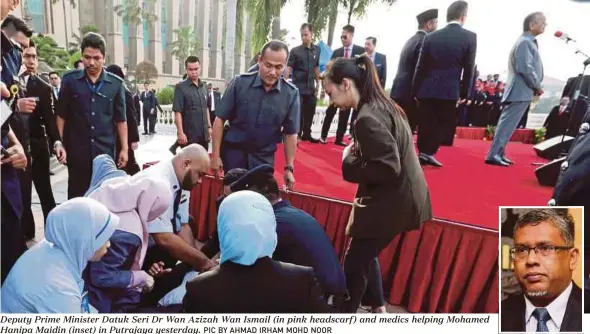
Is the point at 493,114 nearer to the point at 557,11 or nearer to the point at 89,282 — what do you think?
the point at 557,11

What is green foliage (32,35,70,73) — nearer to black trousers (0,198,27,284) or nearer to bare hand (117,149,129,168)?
bare hand (117,149,129,168)

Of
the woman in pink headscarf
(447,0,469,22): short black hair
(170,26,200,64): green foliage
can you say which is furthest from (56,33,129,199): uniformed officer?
(170,26,200,64): green foliage

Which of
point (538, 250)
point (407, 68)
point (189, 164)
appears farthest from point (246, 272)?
point (407, 68)

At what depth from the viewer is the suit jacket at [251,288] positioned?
78cm

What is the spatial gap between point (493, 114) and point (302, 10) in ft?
9.26

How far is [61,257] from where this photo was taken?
2.56ft

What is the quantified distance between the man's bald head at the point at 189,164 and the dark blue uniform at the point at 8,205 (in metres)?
0.44

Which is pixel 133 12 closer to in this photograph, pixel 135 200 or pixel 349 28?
pixel 349 28

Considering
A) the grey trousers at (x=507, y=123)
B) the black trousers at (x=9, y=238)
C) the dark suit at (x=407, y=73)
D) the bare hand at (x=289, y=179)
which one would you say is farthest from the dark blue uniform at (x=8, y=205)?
the grey trousers at (x=507, y=123)

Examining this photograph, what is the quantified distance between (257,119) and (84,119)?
28.4 inches

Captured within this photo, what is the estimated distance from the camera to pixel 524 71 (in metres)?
1.55

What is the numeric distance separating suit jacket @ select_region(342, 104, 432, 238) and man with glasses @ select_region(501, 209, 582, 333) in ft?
1.11

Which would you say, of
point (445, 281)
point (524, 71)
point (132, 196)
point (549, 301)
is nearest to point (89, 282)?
point (132, 196)

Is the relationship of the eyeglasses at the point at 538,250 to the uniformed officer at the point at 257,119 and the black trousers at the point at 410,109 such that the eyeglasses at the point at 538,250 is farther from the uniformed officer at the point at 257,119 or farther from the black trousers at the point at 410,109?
the black trousers at the point at 410,109
